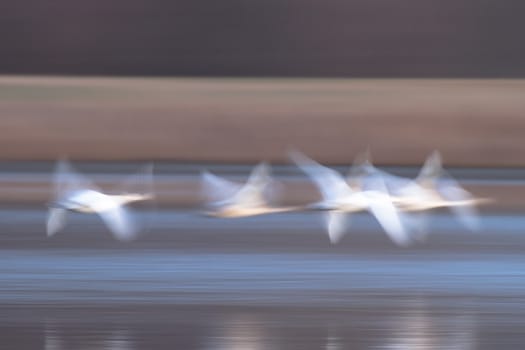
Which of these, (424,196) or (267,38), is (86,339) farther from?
(267,38)

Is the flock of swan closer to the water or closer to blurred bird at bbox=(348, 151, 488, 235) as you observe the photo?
blurred bird at bbox=(348, 151, 488, 235)

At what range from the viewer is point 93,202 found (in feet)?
28.6

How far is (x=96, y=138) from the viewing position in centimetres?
1348

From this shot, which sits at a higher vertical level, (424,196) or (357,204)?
(424,196)

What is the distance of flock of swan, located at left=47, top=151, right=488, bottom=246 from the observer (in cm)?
860

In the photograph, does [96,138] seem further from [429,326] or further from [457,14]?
[429,326]

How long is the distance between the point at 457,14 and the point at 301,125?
10.5ft

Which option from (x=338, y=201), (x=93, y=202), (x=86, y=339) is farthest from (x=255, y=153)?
(x=86, y=339)

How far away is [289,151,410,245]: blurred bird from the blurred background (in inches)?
6.4

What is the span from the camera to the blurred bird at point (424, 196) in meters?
9.36

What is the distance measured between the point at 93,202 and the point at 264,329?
109 inches

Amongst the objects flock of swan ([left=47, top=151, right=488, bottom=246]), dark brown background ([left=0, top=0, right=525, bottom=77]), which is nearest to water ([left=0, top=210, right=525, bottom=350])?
flock of swan ([left=47, top=151, right=488, bottom=246])

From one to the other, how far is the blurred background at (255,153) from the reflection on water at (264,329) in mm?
17

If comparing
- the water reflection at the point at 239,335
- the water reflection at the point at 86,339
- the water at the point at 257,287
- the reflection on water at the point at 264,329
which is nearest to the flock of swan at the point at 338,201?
the water at the point at 257,287
